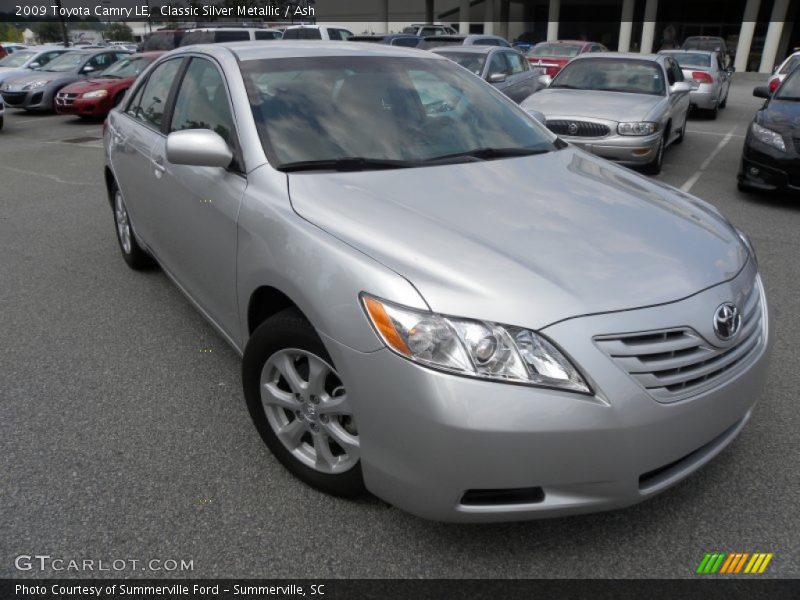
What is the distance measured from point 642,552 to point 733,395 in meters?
0.62

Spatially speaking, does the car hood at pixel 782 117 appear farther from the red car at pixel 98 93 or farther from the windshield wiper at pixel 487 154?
the red car at pixel 98 93

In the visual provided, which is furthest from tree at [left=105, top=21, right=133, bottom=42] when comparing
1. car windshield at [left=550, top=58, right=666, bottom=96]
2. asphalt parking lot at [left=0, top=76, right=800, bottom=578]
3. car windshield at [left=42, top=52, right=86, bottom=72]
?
asphalt parking lot at [left=0, top=76, right=800, bottom=578]

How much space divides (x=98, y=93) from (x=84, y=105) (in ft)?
1.29

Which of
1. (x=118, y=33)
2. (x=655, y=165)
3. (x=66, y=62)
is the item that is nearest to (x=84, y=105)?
(x=66, y=62)

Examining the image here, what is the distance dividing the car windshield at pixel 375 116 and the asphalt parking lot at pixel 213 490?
132cm

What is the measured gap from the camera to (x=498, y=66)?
36.4ft

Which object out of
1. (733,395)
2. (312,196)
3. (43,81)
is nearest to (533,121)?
(312,196)

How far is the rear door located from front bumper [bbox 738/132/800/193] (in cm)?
588

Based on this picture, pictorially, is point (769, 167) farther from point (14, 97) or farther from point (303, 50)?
point (14, 97)

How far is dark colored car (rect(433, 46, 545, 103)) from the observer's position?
10.5 metres

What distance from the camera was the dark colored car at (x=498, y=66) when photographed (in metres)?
10.5

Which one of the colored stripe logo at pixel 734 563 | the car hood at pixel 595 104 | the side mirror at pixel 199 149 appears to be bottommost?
the colored stripe logo at pixel 734 563

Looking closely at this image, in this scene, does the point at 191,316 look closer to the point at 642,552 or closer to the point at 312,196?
the point at 312,196

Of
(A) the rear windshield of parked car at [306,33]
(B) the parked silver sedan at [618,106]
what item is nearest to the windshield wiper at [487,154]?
(B) the parked silver sedan at [618,106]
